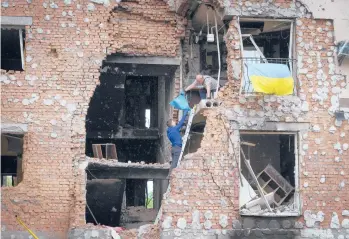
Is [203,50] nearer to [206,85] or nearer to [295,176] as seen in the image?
[206,85]

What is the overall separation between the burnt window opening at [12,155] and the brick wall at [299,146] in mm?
4736

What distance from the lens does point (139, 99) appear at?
24.0m

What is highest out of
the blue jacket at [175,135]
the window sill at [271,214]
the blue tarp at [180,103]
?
the blue tarp at [180,103]

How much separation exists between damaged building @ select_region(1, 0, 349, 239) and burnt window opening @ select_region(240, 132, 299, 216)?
5cm

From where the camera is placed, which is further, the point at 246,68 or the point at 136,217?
the point at 136,217

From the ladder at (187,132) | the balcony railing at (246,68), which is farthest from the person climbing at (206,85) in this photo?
the balcony railing at (246,68)

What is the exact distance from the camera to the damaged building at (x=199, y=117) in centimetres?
1750

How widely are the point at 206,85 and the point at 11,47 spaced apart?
18.7 feet

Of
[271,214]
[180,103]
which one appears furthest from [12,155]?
[271,214]

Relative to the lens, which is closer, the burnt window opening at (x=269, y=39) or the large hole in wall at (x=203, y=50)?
the burnt window opening at (x=269, y=39)

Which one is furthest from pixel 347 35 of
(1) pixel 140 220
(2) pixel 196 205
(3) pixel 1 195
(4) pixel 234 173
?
(3) pixel 1 195

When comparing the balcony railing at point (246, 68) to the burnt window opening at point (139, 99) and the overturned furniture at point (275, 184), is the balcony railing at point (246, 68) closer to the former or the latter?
the overturned furniture at point (275, 184)

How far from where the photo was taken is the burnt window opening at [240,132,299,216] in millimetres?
17750

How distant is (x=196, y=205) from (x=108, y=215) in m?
3.26
